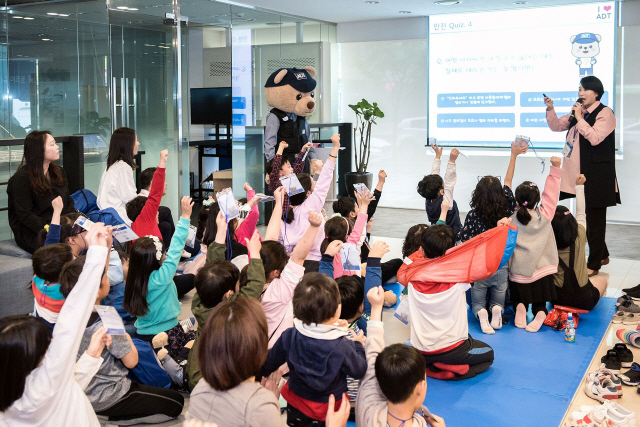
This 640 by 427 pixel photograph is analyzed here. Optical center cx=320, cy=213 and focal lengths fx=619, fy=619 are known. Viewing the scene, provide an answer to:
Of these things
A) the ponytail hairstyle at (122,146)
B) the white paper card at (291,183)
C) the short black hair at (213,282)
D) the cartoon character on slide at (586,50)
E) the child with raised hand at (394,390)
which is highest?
the cartoon character on slide at (586,50)

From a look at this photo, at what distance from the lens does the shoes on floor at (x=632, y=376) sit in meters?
3.00

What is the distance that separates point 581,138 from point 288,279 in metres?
3.52

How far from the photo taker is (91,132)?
6.07 m

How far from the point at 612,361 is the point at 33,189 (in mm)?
3559

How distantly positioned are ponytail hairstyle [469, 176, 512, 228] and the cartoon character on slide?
13.7ft

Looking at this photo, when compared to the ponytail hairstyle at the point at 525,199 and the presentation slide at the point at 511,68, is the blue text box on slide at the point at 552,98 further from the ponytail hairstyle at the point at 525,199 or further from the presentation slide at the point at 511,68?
the ponytail hairstyle at the point at 525,199

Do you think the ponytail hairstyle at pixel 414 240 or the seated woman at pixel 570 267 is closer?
the ponytail hairstyle at pixel 414 240

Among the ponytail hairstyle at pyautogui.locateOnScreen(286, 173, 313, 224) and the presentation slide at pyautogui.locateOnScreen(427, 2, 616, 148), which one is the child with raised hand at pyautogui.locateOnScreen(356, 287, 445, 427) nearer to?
the ponytail hairstyle at pyautogui.locateOnScreen(286, 173, 313, 224)

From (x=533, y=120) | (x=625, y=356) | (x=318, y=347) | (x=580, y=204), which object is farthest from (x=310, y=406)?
(x=533, y=120)

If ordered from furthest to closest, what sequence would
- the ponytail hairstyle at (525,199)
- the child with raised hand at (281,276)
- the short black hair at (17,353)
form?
the ponytail hairstyle at (525,199) < the child with raised hand at (281,276) < the short black hair at (17,353)

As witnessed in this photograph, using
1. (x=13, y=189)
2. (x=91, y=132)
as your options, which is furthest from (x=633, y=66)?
(x=13, y=189)

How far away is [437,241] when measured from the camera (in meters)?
3.15

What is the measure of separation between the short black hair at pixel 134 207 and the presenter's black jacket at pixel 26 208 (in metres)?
0.52

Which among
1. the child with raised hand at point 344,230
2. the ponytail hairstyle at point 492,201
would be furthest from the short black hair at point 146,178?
the ponytail hairstyle at point 492,201
